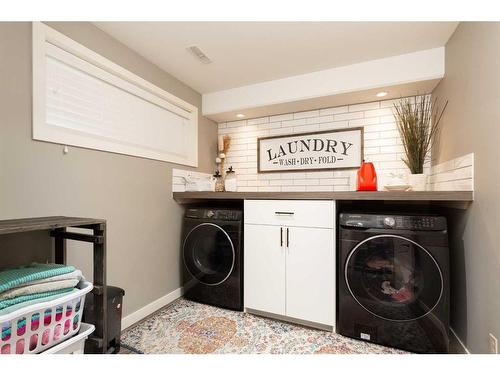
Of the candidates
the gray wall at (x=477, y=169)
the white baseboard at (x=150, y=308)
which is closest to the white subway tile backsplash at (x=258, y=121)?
the gray wall at (x=477, y=169)

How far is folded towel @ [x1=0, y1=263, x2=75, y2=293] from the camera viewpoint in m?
0.93

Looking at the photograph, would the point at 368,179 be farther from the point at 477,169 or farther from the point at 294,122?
the point at 294,122

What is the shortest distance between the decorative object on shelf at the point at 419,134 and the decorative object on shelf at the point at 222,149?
1746mm

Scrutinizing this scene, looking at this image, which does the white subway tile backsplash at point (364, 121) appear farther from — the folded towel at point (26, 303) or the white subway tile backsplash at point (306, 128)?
the folded towel at point (26, 303)

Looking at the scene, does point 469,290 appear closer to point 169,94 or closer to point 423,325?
point 423,325

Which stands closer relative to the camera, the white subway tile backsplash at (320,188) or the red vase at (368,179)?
the red vase at (368,179)

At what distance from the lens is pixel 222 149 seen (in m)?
2.95

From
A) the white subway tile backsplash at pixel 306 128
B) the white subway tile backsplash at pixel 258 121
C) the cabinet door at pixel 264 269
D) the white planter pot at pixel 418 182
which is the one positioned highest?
the white subway tile backsplash at pixel 258 121

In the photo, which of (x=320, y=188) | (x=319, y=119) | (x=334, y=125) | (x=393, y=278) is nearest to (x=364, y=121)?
(x=334, y=125)

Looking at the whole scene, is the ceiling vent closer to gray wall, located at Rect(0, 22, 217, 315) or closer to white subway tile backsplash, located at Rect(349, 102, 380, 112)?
gray wall, located at Rect(0, 22, 217, 315)

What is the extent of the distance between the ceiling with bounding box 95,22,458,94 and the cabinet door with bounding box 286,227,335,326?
4.56ft

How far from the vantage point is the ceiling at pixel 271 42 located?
167cm

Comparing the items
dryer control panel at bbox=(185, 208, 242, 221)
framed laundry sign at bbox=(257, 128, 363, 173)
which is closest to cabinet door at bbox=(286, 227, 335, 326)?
dryer control panel at bbox=(185, 208, 242, 221)
